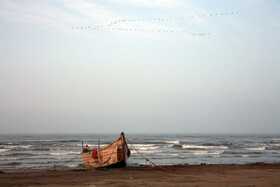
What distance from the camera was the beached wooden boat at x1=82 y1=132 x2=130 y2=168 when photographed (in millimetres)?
16969

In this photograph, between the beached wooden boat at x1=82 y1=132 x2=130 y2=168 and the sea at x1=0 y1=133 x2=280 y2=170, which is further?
the sea at x1=0 y1=133 x2=280 y2=170

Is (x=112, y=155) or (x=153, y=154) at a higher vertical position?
(x=112, y=155)

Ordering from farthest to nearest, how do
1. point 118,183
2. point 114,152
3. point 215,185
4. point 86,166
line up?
point 86,166 < point 114,152 < point 118,183 < point 215,185

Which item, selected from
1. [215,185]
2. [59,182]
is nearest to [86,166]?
[59,182]

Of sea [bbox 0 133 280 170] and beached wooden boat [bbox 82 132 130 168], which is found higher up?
beached wooden boat [bbox 82 132 130 168]

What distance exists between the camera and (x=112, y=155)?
674 inches

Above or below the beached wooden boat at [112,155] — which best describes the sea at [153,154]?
below

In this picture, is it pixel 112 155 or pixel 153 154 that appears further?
pixel 153 154

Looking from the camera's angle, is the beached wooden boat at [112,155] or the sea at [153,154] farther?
the sea at [153,154]

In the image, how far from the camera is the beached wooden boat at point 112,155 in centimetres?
1697

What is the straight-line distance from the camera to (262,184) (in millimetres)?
10109

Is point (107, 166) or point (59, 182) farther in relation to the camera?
point (107, 166)

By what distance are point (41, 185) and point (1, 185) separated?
145cm

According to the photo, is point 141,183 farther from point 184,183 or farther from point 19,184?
point 19,184
